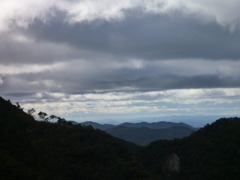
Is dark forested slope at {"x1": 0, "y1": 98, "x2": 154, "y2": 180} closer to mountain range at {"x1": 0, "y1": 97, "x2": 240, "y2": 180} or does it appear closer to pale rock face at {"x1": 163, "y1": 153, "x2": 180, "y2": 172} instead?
mountain range at {"x1": 0, "y1": 97, "x2": 240, "y2": 180}

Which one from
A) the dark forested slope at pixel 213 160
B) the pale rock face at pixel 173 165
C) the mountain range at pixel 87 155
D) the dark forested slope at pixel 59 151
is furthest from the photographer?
the pale rock face at pixel 173 165

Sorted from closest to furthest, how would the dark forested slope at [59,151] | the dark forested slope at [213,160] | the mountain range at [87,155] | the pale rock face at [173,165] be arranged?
the dark forested slope at [59,151] → the mountain range at [87,155] → the dark forested slope at [213,160] → the pale rock face at [173,165]

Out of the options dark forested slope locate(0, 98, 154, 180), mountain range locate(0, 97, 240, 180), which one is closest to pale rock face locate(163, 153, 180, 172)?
mountain range locate(0, 97, 240, 180)

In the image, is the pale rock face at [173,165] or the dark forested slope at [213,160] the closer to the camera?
the dark forested slope at [213,160]

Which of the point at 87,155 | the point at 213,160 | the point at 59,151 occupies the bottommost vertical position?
the point at 213,160

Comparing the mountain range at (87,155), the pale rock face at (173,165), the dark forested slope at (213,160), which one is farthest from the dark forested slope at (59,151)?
the dark forested slope at (213,160)

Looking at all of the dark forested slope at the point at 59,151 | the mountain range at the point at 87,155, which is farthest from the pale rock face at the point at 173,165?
the dark forested slope at the point at 59,151

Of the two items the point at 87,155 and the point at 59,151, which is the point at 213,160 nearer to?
the point at 87,155

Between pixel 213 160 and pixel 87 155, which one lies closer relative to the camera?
pixel 87 155

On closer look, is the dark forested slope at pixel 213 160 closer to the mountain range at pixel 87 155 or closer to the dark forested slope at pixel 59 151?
the mountain range at pixel 87 155

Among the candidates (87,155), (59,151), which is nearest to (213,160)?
(87,155)

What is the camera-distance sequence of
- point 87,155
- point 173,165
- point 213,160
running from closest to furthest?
1. point 87,155
2. point 213,160
3. point 173,165

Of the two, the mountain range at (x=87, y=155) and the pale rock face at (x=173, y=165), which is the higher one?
the mountain range at (x=87, y=155)

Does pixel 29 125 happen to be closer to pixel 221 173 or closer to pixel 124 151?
pixel 124 151
